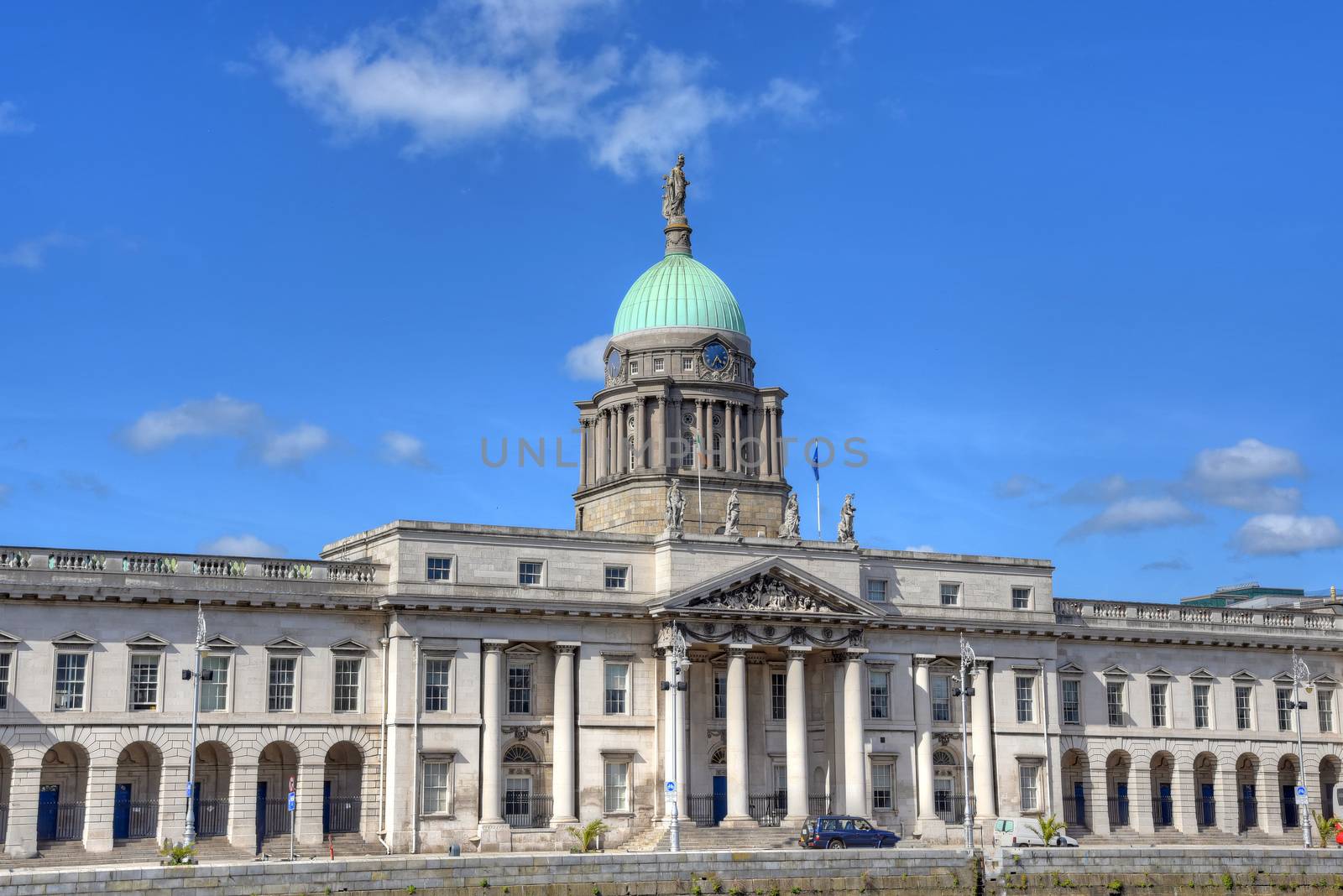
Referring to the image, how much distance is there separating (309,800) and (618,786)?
1261 cm

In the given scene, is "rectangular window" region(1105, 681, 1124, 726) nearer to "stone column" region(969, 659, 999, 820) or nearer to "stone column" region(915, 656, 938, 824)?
"stone column" region(969, 659, 999, 820)

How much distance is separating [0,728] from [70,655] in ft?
11.7

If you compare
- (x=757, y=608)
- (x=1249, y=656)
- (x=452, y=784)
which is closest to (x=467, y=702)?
(x=452, y=784)

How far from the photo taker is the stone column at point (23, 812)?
65.2 meters

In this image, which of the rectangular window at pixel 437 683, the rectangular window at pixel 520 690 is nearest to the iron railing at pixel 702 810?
the rectangular window at pixel 520 690

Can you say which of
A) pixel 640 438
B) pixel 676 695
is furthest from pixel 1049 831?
pixel 640 438

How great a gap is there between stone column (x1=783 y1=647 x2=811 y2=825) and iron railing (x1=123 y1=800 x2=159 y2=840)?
25.2 m

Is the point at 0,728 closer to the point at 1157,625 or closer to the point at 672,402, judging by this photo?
the point at 672,402

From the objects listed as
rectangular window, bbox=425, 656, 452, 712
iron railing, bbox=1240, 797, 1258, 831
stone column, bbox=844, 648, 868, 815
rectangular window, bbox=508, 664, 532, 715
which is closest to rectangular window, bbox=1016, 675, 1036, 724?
stone column, bbox=844, 648, 868, 815

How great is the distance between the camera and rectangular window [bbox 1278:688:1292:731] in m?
91.5

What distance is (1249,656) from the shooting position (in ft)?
298

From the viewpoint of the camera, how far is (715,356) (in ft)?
299

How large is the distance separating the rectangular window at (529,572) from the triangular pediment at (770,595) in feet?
16.4

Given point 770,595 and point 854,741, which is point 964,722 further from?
point 770,595
